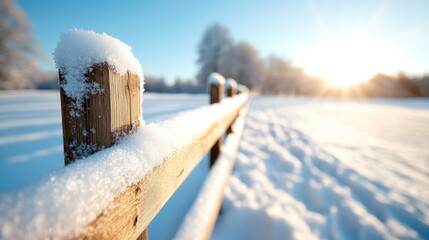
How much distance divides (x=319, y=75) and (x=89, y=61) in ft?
176

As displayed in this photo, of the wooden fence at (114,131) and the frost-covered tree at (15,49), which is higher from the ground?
the frost-covered tree at (15,49)

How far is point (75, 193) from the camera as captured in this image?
40 centimetres

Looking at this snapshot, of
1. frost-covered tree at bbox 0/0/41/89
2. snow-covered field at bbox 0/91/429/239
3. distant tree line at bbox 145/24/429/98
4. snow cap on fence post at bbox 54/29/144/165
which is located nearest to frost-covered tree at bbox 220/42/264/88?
distant tree line at bbox 145/24/429/98

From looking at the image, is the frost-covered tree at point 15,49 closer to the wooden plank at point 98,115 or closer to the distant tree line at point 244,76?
the distant tree line at point 244,76

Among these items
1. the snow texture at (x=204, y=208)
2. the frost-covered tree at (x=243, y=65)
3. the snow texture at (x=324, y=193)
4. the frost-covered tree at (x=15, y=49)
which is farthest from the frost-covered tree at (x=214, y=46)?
the snow texture at (x=204, y=208)

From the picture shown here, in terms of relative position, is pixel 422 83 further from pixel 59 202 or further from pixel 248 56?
pixel 59 202

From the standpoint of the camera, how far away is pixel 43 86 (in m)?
32.8

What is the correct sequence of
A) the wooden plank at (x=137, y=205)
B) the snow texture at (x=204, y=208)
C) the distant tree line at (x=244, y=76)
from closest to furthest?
the wooden plank at (x=137, y=205)
the snow texture at (x=204, y=208)
the distant tree line at (x=244, y=76)

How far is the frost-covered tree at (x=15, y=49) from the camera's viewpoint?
57.7ft

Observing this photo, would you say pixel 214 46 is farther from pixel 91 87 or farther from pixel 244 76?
pixel 91 87

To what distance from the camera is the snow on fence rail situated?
352mm

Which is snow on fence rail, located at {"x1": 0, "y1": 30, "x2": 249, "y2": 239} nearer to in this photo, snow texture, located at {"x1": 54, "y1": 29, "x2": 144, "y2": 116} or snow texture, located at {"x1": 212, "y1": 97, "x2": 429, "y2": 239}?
snow texture, located at {"x1": 54, "y1": 29, "x2": 144, "y2": 116}

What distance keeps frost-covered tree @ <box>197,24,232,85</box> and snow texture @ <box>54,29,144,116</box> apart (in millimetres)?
34098

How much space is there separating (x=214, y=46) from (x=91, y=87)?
35825mm
